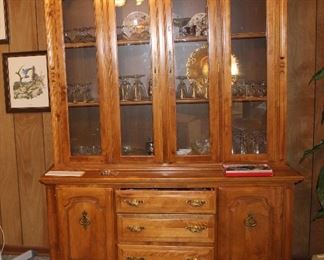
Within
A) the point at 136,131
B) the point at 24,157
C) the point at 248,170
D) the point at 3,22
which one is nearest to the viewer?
the point at 248,170

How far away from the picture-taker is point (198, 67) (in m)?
2.05

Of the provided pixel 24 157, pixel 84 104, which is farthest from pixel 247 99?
pixel 24 157

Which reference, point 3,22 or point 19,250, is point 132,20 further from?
point 19,250

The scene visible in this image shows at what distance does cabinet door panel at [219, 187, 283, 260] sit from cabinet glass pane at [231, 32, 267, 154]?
0.27m

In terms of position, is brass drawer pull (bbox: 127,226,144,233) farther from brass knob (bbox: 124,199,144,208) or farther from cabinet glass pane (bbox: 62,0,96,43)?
cabinet glass pane (bbox: 62,0,96,43)

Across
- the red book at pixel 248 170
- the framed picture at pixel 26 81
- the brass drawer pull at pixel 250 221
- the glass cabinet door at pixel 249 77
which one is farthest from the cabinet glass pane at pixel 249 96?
the framed picture at pixel 26 81

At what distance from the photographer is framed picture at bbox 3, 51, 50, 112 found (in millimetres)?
2557

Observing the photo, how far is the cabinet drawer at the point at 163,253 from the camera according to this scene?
6.37 feet

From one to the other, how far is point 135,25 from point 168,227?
1.23 m

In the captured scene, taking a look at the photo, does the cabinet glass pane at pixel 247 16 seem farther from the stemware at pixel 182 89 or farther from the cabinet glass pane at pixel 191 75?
the stemware at pixel 182 89

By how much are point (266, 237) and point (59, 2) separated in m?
1.85

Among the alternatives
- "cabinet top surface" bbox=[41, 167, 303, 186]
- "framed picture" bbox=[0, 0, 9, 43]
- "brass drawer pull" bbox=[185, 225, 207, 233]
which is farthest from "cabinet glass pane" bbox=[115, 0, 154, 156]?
"framed picture" bbox=[0, 0, 9, 43]

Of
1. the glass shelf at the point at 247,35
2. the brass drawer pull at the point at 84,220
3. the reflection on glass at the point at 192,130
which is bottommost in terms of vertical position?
the brass drawer pull at the point at 84,220

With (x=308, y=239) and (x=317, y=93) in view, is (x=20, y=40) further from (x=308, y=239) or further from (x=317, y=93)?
(x=308, y=239)
